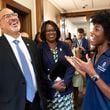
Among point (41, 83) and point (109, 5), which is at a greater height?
point (109, 5)

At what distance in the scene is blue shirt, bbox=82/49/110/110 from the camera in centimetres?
139

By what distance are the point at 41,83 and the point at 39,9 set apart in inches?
121

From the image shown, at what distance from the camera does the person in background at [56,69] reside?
2.46 metres

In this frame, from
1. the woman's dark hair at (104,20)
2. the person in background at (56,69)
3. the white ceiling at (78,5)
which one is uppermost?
the white ceiling at (78,5)

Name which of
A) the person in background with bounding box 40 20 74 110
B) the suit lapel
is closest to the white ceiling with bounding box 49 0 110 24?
the person in background with bounding box 40 20 74 110

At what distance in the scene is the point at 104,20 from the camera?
149cm

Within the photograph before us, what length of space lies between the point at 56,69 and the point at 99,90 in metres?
1.09

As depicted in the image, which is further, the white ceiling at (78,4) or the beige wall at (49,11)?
the white ceiling at (78,4)

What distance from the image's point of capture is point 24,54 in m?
1.96

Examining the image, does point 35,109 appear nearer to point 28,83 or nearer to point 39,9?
point 28,83

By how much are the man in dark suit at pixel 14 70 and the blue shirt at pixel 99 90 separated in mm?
581

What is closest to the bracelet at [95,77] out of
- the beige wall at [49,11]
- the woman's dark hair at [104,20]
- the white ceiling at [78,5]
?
the woman's dark hair at [104,20]

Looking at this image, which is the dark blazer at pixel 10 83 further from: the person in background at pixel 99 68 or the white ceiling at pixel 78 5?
the white ceiling at pixel 78 5

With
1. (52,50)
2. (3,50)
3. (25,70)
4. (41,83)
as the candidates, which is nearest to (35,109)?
(41,83)
